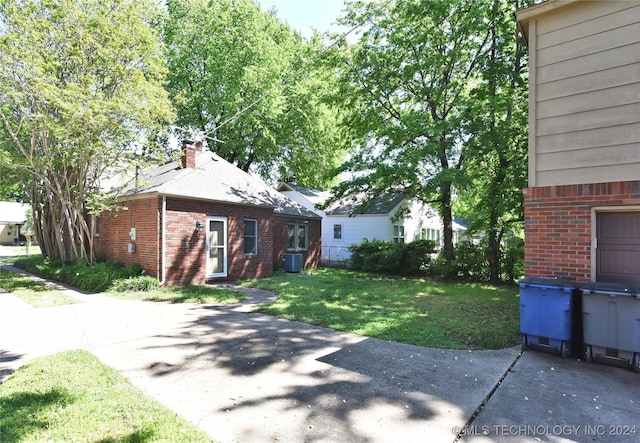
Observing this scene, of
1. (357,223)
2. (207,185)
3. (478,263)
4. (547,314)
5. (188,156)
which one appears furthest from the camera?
(357,223)

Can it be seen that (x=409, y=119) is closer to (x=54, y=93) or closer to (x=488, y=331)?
(x=488, y=331)

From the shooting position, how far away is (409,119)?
12.4 meters

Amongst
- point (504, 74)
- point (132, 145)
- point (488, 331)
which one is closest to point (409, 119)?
point (504, 74)

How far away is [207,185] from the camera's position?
12172 millimetres

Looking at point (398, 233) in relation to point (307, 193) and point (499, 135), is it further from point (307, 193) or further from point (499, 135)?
point (499, 135)

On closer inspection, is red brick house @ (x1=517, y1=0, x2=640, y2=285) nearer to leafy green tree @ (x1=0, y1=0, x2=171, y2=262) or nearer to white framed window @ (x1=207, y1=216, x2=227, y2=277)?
white framed window @ (x1=207, y1=216, x2=227, y2=277)

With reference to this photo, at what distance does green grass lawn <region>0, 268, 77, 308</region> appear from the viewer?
27.2 ft

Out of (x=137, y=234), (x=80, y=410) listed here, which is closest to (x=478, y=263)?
(x=137, y=234)

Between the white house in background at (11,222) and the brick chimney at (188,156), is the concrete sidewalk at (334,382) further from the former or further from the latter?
the white house in background at (11,222)

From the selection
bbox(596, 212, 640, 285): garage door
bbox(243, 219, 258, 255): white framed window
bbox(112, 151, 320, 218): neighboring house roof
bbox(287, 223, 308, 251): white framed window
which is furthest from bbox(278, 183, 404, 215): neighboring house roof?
bbox(596, 212, 640, 285): garage door

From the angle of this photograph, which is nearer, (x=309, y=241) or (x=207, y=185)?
(x=207, y=185)

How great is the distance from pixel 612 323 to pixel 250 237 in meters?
11.1

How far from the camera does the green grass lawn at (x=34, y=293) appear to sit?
27.2 ft

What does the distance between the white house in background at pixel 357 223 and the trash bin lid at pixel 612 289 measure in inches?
586
